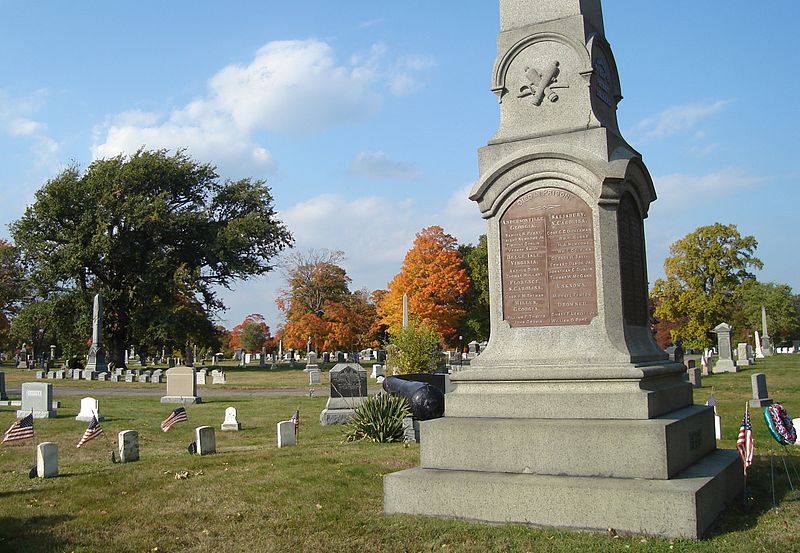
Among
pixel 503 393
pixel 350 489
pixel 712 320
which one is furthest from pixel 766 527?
pixel 712 320

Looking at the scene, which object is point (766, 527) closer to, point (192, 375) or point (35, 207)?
point (192, 375)

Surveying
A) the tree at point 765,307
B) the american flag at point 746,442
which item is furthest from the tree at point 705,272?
the american flag at point 746,442

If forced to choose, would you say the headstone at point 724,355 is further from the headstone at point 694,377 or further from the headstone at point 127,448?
the headstone at point 127,448

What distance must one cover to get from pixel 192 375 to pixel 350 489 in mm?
18896

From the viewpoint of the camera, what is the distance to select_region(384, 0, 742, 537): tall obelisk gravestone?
643 centimetres

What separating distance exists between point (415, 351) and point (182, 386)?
8441mm

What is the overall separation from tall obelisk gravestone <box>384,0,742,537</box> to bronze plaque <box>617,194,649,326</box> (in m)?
0.02

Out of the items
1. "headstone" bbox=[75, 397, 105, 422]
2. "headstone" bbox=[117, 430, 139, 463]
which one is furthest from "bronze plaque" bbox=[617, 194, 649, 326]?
"headstone" bbox=[75, 397, 105, 422]

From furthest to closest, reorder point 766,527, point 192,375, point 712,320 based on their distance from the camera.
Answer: point 712,320 < point 192,375 < point 766,527

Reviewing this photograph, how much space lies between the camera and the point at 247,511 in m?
7.40

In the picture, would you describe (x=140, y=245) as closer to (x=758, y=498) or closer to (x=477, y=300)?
(x=477, y=300)

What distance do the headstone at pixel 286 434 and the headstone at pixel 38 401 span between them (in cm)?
1040

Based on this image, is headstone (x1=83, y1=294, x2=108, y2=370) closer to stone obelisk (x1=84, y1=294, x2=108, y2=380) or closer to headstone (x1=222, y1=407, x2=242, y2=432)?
stone obelisk (x1=84, y1=294, x2=108, y2=380)

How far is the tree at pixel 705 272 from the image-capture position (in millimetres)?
60406
